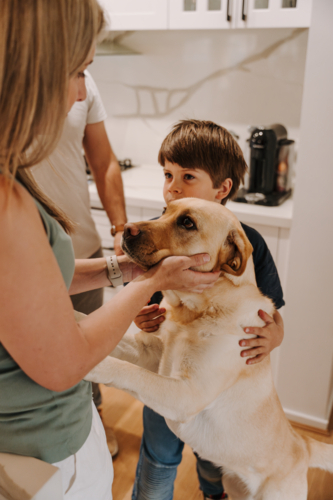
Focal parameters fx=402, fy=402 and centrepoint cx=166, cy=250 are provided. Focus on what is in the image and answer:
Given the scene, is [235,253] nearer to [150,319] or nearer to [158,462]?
[150,319]

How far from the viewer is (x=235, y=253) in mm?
1073

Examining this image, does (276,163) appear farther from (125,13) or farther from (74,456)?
(74,456)

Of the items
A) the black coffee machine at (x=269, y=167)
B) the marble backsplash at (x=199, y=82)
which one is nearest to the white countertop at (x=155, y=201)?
the black coffee machine at (x=269, y=167)

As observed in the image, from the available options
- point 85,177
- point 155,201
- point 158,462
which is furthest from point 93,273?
point 155,201

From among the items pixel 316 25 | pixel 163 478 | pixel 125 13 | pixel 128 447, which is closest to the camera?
pixel 163 478

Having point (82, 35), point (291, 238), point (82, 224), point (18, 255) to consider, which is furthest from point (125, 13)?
point (18, 255)

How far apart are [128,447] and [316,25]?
202 centimetres

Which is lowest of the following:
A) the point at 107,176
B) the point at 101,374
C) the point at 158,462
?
the point at 158,462

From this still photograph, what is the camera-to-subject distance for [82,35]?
0.57m

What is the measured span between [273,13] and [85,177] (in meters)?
1.13

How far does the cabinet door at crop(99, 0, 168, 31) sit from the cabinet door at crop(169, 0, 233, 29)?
5cm

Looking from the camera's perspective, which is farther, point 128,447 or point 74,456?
point 128,447

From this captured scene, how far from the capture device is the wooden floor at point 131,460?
172 centimetres

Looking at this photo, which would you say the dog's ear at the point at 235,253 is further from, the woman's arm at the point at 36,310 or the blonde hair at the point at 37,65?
the blonde hair at the point at 37,65
